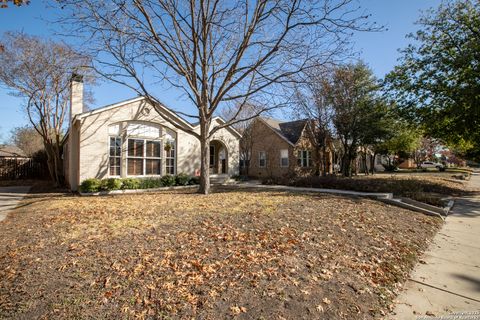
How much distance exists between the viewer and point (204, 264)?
371cm

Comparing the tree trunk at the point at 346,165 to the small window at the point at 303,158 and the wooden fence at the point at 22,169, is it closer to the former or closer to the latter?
the small window at the point at 303,158

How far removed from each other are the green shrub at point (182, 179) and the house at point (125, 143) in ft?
2.34

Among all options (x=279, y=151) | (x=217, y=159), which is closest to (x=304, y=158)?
(x=279, y=151)

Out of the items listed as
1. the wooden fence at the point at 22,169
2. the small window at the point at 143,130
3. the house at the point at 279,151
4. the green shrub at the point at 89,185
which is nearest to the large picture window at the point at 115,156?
the small window at the point at 143,130

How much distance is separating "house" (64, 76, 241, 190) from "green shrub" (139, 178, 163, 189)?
732 millimetres

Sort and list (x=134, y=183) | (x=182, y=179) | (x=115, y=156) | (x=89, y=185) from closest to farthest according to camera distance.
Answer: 1. (x=89, y=185)
2. (x=134, y=183)
3. (x=115, y=156)
4. (x=182, y=179)

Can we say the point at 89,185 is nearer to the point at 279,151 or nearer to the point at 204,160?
the point at 204,160

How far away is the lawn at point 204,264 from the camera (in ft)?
9.21

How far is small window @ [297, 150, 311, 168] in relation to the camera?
76.4 ft

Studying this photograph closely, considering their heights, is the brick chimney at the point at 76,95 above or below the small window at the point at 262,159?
above

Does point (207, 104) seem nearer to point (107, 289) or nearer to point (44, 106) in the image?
point (107, 289)

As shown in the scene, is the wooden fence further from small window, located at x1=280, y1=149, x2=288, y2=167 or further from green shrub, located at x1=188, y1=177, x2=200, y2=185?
small window, located at x1=280, y1=149, x2=288, y2=167

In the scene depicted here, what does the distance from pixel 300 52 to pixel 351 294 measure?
917 cm

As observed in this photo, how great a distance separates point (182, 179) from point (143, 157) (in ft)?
8.64
